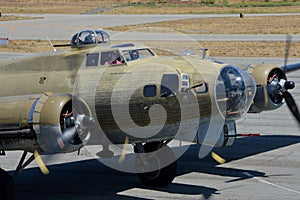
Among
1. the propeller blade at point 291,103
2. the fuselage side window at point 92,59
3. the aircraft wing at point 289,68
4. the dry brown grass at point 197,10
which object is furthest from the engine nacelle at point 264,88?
the dry brown grass at point 197,10

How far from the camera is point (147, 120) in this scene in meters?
16.1

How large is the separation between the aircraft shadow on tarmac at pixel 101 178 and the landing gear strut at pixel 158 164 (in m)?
0.26

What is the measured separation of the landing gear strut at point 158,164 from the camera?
18594mm

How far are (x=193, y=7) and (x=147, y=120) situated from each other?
101m

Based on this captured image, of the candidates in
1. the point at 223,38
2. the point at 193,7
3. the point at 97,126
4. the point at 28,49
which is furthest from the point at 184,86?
the point at 193,7

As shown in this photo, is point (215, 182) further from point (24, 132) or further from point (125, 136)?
point (24, 132)

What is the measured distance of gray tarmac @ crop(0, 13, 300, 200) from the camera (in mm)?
18047

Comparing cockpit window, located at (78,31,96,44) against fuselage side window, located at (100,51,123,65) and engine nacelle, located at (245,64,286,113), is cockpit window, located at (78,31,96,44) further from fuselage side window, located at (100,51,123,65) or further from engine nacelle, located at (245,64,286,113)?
engine nacelle, located at (245,64,286,113)

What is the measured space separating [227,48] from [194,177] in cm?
4037

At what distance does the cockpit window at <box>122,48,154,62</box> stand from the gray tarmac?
3124mm

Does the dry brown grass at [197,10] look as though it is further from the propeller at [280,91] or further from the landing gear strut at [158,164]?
the landing gear strut at [158,164]

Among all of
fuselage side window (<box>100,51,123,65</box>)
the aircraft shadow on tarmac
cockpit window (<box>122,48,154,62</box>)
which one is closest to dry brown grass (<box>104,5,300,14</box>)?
the aircraft shadow on tarmac

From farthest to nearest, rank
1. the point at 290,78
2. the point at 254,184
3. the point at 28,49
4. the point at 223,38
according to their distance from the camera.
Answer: the point at 223,38
the point at 28,49
the point at 290,78
the point at 254,184

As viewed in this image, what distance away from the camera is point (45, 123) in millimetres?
15266
